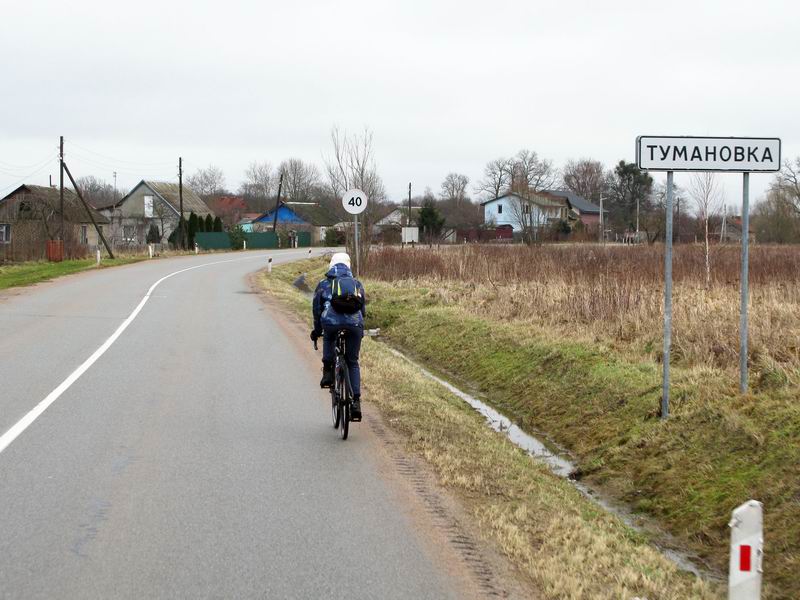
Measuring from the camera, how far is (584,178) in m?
126

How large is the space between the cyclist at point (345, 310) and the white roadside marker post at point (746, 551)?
4.39 metres

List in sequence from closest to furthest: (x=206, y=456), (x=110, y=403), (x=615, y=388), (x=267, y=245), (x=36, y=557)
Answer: (x=36, y=557), (x=206, y=456), (x=110, y=403), (x=615, y=388), (x=267, y=245)

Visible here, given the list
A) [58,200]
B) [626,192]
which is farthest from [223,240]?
[626,192]

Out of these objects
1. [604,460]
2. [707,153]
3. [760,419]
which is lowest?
[604,460]

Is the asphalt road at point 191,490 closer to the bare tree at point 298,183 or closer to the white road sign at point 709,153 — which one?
the white road sign at point 709,153

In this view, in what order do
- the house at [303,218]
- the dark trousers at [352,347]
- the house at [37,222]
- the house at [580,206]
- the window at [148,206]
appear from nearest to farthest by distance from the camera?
the dark trousers at [352,347], the house at [37,222], the window at [148,206], the house at [303,218], the house at [580,206]

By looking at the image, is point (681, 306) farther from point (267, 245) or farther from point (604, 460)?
point (267, 245)

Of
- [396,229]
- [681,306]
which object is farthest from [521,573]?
[396,229]

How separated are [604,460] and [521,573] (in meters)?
4.09

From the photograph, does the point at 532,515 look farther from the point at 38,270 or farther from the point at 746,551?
the point at 38,270

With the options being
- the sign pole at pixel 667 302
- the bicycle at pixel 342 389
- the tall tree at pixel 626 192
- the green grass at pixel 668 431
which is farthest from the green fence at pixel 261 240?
the sign pole at pixel 667 302

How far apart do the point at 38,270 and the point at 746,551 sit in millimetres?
38683

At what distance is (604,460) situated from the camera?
877cm

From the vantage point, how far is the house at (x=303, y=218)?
102 m
